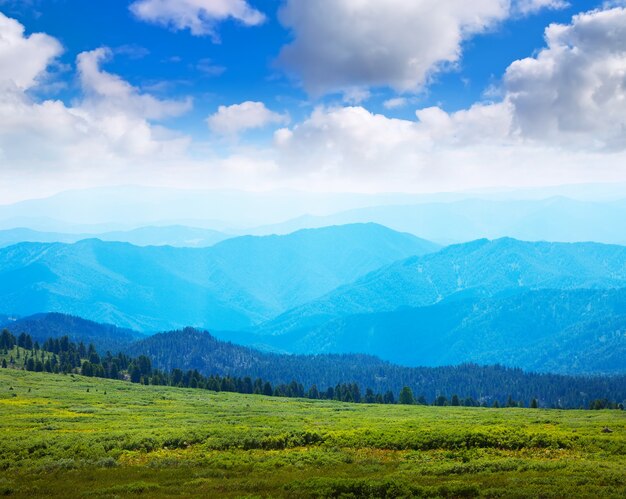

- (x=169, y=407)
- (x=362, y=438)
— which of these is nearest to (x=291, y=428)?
(x=362, y=438)

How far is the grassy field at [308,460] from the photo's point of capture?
1288 inches

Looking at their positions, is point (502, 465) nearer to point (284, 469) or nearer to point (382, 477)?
point (382, 477)

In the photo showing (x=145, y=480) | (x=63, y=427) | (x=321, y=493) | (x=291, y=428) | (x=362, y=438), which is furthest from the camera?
(x=63, y=427)

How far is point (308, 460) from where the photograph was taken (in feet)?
144

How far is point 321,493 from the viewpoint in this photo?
31.7 m

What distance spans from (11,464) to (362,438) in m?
31.1

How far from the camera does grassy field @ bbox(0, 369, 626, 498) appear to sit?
32719mm

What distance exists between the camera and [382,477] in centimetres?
3556

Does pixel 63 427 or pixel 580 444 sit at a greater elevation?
pixel 580 444

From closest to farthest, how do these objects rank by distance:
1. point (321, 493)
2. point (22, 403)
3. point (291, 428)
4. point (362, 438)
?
point (321, 493) → point (362, 438) → point (291, 428) → point (22, 403)

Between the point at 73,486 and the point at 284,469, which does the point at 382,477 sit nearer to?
the point at 284,469

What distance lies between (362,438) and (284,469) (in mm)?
13581

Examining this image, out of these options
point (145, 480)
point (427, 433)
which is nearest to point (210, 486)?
point (145, 480)

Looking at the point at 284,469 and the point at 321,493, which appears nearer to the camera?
the point at 321,493
